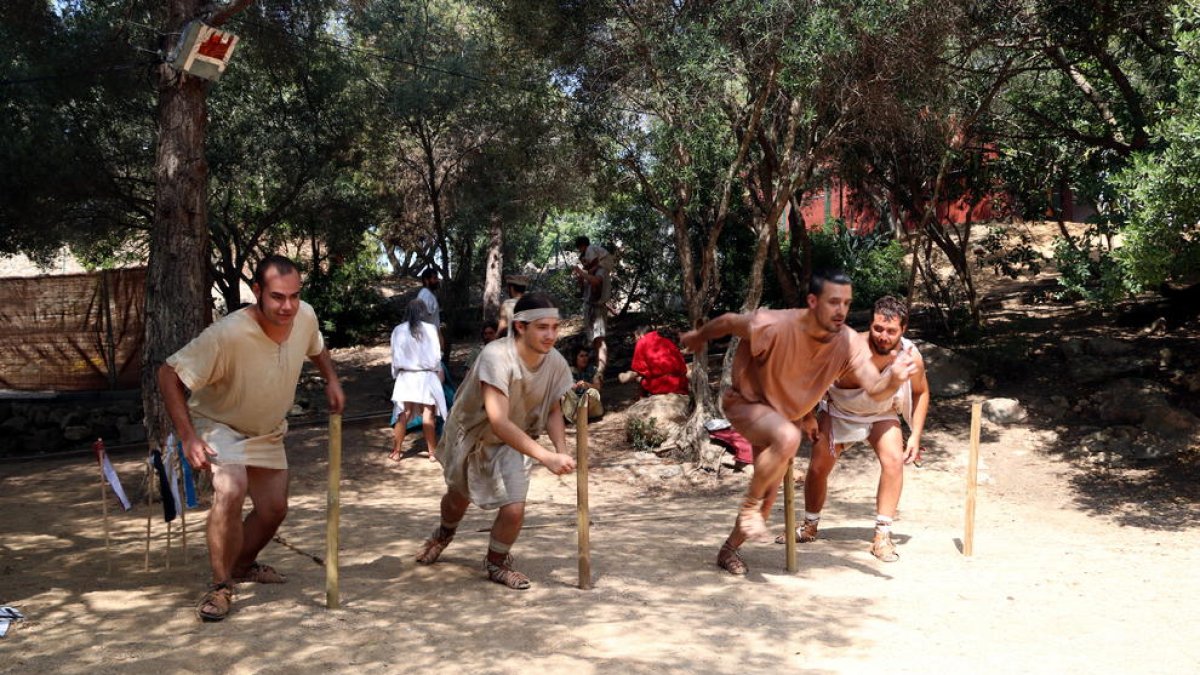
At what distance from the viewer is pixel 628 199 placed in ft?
50.8

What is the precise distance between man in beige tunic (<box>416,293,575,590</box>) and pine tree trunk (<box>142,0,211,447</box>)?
156 inches

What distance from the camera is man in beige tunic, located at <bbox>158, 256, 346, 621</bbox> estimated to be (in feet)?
16.7

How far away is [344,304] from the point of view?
19.9 m

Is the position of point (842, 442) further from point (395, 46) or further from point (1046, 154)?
point (395, 46)

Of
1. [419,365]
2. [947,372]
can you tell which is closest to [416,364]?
[419,365]

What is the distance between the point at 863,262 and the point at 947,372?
4963mm

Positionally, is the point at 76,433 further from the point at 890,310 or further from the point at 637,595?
the point at 890,310

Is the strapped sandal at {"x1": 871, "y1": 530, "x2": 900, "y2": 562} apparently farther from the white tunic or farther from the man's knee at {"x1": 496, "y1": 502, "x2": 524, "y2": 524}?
the white tunic

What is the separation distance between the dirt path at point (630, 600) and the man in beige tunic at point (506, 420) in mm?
459

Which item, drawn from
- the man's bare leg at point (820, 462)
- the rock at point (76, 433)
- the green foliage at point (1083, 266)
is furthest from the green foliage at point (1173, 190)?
the rock at point (76, 433)

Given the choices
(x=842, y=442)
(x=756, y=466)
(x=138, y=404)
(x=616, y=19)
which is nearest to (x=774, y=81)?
(x=616, y=19)

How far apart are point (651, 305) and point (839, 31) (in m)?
7.33

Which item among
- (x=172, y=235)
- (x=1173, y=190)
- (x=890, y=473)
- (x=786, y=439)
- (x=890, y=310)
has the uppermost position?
(x=1173, y=190)

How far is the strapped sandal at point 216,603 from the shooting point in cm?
508
